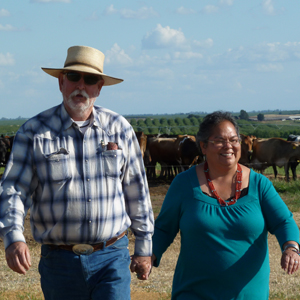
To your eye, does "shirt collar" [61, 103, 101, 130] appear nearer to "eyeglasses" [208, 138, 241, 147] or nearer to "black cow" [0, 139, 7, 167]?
"eyeglasses" [208, 138, 241, 147]

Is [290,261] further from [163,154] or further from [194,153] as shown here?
[163,154]

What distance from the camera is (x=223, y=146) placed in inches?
131

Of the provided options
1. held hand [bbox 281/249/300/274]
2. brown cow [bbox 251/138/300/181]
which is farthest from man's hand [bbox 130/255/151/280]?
brown cow [bbox 251/138/300/181]

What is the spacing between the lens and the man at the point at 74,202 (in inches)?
121

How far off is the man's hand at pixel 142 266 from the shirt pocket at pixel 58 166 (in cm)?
76

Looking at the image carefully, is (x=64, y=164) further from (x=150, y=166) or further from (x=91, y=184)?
(x=150, y=166)

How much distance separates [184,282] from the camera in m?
3.18

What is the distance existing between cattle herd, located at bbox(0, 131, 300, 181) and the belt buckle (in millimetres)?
19557

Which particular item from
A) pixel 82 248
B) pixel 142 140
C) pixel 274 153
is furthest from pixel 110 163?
pixel 142 140

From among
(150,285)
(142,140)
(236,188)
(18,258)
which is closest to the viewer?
(18,258)

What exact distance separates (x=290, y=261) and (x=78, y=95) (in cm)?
173

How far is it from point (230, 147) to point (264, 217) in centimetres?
52

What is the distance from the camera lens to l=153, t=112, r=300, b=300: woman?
3.07 metres

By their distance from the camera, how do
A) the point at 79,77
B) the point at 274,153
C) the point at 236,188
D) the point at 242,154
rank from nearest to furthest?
1. the point at 236,188
2. the point at 79,77
3. the point at 274,153
4. the point at 242,154
